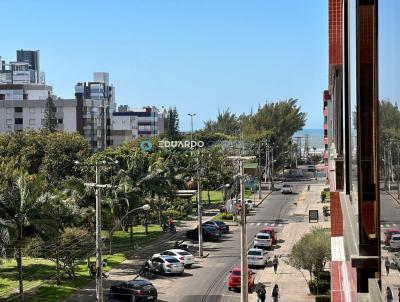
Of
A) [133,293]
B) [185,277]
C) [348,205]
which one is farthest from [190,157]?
[348,205]

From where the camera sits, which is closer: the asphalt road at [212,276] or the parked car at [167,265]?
the asphalt road at [212,276]

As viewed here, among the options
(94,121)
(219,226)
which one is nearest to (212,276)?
(219,226)

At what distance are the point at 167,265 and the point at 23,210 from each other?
10496 mm

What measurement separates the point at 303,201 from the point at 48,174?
1096 inches

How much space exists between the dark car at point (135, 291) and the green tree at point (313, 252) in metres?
6.83

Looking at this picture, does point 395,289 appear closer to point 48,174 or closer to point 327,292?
point 327,292

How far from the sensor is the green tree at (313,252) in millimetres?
29298

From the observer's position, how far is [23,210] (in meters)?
27.0

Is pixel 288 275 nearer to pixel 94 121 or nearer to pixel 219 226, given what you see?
pixel 219 226

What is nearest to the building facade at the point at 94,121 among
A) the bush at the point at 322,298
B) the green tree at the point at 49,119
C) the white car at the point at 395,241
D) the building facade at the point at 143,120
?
the green tree at the point at 49,119

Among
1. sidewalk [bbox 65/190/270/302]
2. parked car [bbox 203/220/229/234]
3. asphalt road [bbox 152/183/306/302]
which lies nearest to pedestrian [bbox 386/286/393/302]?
asphalt road [bbox 152/183/306/302]

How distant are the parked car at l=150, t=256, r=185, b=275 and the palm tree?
9.27 m

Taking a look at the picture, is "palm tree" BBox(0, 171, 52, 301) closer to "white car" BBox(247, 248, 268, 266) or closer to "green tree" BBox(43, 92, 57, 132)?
"white car" BBox(247, 248, 268, 266)

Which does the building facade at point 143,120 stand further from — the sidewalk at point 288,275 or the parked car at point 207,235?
the parked car at point 207,235
